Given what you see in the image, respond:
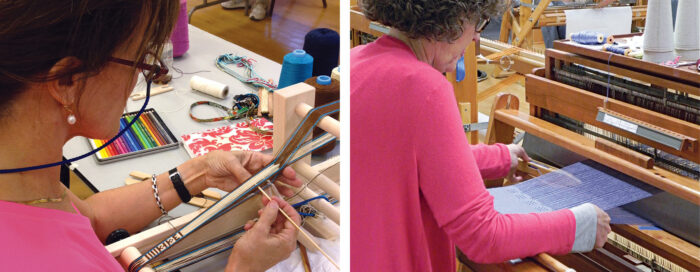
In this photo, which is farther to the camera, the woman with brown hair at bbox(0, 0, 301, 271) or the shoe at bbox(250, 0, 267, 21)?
the shoe at bbox(250, 0, 267, 21)

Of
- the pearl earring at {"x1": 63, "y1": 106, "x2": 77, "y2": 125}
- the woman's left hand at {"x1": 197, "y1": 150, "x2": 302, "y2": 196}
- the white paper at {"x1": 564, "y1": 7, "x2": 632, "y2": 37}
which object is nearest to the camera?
the pearl earring at {"x1": 63, "y1": 106, "x2": 77, "y2": 125}

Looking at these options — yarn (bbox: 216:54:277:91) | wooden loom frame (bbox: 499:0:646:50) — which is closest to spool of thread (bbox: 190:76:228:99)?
yarn (bbox: 216:54:277:91)

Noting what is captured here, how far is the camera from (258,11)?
206 inches

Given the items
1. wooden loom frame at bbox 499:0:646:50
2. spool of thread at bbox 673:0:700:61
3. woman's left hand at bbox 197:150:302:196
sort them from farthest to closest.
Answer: wooden loom frame at bbox 499:0:646:50, spool of thread at bbox 673:0:700:61, woman's left hand at bbox 197:150:302:196

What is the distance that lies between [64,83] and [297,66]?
102cm

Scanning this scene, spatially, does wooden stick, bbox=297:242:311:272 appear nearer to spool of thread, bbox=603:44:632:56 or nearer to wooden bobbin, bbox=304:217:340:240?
wooden bobbin, bbox=304:217:340:240

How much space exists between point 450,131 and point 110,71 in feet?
1.81

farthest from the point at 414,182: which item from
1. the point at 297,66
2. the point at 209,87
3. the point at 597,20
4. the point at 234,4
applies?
the point at 234,4

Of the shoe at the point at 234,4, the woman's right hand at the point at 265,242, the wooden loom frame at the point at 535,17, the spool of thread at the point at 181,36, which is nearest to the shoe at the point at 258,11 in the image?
the shoe at the point at 234,4

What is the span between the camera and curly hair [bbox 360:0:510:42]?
1091mm

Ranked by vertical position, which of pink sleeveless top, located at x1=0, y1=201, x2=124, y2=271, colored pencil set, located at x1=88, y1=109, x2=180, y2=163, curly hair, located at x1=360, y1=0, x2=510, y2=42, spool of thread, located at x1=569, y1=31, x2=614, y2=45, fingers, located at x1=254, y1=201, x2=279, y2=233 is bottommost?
colored pencil set, located at x1=88, y1=109, x2=180, y2=163

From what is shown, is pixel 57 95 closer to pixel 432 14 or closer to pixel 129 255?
pixel 129 255

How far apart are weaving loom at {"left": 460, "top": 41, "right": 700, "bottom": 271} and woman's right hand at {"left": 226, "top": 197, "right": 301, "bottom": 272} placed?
42cm

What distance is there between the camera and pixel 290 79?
1.75 m
